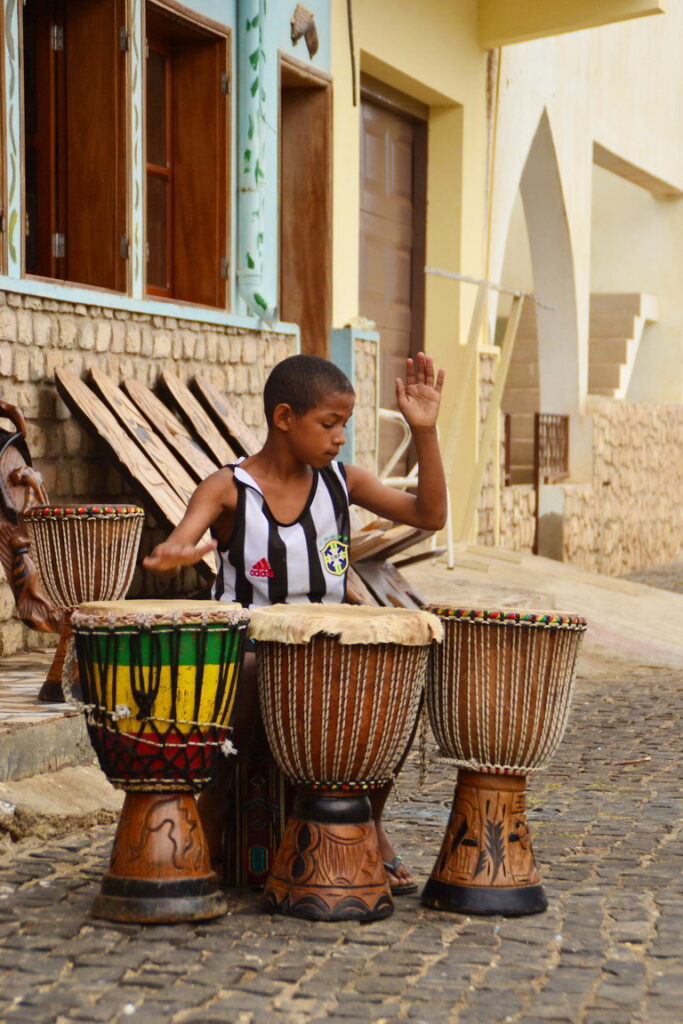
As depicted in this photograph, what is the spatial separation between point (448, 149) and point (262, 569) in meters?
7.80

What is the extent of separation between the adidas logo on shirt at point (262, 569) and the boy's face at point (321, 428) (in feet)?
0.95

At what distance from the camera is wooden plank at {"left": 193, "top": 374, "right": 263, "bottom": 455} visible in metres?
7.51

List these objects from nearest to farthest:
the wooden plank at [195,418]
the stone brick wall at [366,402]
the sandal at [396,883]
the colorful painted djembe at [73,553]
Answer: the sandal at [396,883] → the colorful painted djembe at [73,553] → the wooden plank at [195,418] → the stone brick wall at [366,402]

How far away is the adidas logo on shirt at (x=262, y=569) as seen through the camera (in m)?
3.84

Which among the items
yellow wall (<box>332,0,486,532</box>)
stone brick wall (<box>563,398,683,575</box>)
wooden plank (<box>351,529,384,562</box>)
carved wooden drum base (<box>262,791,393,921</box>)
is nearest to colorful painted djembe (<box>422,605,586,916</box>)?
carved wooden drum base (<box>262,791,393,921</box>)

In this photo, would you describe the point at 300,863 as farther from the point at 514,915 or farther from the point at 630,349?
the point at 630,349

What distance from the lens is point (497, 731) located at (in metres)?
3.64

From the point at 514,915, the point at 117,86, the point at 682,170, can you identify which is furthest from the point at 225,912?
the point at 682,170

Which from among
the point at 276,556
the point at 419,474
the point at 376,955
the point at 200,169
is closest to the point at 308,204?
the point at 200,169

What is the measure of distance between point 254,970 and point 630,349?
1364cm

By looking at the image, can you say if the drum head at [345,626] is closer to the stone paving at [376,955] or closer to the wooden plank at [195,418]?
the stone paving at [376,955]

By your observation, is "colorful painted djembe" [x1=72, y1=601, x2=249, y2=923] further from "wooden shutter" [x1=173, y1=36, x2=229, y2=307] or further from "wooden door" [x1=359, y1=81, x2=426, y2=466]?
"wooden door" [x1=359, y1=81, x2=426, y2=466]

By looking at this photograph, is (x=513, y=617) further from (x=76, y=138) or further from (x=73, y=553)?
(x=76, y=138)

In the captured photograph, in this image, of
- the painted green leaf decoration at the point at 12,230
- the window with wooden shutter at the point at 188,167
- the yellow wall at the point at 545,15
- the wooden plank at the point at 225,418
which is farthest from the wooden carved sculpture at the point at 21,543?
the yellow wall at the point at 545,15
